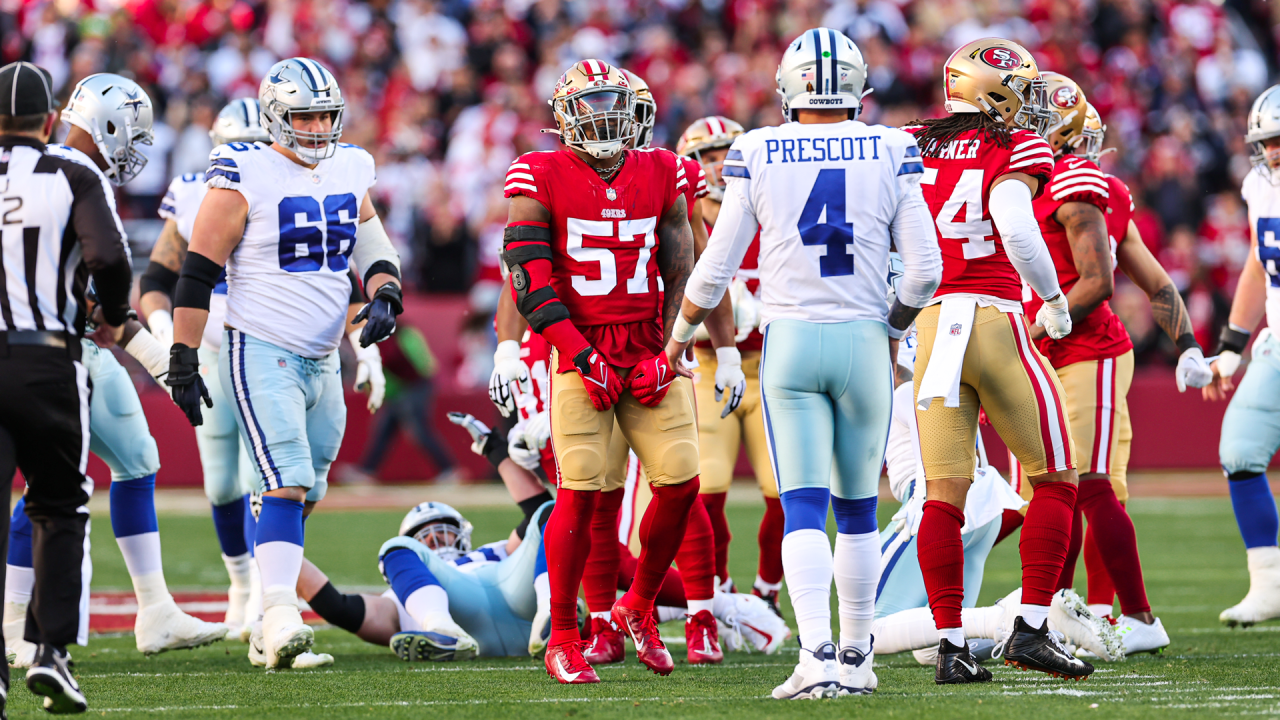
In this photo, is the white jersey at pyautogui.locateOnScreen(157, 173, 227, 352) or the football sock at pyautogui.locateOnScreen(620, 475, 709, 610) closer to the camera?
the football sock at pyautogui.locateOnScreen(620, 475, 709, 610)

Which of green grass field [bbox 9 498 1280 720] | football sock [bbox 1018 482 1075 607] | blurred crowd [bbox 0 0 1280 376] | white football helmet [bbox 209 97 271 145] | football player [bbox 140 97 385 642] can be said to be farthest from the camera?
blurred crowd [bbox 0 0 1280 376]

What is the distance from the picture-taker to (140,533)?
6.04 metres

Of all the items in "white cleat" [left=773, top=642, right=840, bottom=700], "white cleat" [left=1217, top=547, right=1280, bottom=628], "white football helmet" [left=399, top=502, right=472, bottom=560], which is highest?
"white football helmet" [left=399, top=502, right=472, bottom=560]

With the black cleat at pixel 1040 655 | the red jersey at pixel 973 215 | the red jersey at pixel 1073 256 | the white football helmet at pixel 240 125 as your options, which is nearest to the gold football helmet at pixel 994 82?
the red jersey at pixel 973 215

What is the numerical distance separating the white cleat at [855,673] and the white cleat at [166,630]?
2810mm

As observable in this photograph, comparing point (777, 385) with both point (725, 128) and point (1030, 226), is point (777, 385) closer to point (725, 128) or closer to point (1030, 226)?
point (1030, 226)

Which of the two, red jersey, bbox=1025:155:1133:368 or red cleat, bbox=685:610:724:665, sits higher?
red jersey, bbox=1025:155:1133:368

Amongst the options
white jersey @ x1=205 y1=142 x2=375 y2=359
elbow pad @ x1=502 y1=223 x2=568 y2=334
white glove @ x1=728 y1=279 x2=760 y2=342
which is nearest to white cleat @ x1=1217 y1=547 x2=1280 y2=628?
white glove @ x1=728 y1=279 x2=760 y2=342

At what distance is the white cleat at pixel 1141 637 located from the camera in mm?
5691

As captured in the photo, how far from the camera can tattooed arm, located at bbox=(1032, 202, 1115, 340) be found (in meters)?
5.58

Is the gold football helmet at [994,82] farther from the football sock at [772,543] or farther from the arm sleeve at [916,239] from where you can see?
the football sock at [772,543]

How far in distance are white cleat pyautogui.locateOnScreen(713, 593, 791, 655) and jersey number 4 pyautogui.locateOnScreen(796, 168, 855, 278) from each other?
206 cm

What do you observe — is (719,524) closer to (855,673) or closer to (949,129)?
(855,673)

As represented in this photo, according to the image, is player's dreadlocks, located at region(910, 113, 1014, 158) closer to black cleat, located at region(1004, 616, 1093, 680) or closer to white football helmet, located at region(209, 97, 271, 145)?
black cleat, located at region(1004, 616, 1093, 680)
